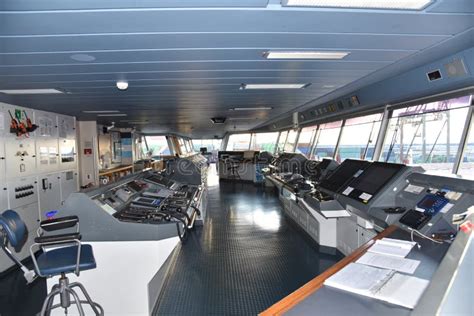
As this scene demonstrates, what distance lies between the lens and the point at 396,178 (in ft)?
10.6

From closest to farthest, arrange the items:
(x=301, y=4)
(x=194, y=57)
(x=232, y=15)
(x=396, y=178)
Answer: (x=301, y=4)
(x=232, y=15)
(x=194, y=57)
(x=396, y=178)

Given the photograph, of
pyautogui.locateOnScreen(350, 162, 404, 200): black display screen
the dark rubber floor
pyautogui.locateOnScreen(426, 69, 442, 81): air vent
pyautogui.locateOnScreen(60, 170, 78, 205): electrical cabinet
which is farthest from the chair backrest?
pyautogui.locateOnScreen(426, 69, 442, 81): air vent

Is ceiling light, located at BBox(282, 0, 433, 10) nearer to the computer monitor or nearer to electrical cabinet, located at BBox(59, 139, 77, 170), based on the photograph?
the computer monitor

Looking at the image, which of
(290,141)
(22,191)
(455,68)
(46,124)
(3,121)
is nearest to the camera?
(455,68)

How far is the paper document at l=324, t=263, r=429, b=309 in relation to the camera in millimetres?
1339

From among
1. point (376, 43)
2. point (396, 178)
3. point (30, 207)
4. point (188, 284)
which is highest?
point (376, 43)

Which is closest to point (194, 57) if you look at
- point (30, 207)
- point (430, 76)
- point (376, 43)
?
point (376, 43)

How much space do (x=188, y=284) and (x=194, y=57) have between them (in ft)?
8.03

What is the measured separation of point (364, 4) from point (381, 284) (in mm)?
1472

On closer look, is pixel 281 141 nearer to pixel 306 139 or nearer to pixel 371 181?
pixel 306 139

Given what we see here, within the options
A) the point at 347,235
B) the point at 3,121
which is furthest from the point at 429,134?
the point at 3,121

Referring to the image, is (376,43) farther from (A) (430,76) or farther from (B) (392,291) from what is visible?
(B) (392,291)

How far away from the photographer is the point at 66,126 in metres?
6.57

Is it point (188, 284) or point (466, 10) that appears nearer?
point (466, 10)
